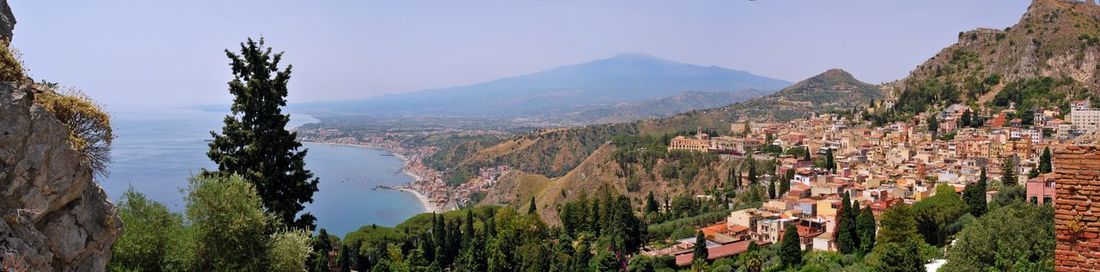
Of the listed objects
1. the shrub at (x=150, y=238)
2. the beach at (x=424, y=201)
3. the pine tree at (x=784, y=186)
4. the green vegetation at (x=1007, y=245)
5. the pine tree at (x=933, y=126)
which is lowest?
the beach at (x=424, y=201)

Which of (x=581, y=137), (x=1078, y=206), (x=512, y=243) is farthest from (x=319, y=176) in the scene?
(x=1078, y=206)

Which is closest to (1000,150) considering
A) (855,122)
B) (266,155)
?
A: (855,122)

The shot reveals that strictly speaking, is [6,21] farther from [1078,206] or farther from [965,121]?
[965,121]

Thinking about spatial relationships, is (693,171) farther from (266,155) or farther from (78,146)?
(78,146)

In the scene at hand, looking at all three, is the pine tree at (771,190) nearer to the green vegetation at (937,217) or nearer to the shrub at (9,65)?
the green vegetation at (937,217)

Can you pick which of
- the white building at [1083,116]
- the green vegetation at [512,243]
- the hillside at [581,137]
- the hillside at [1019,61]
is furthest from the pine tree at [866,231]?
the hillside at [581,137]

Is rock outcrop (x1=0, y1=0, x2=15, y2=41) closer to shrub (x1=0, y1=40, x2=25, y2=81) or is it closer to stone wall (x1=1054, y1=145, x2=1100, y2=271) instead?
shrub (x1=0, y1=40, x2=25, y2=81)
